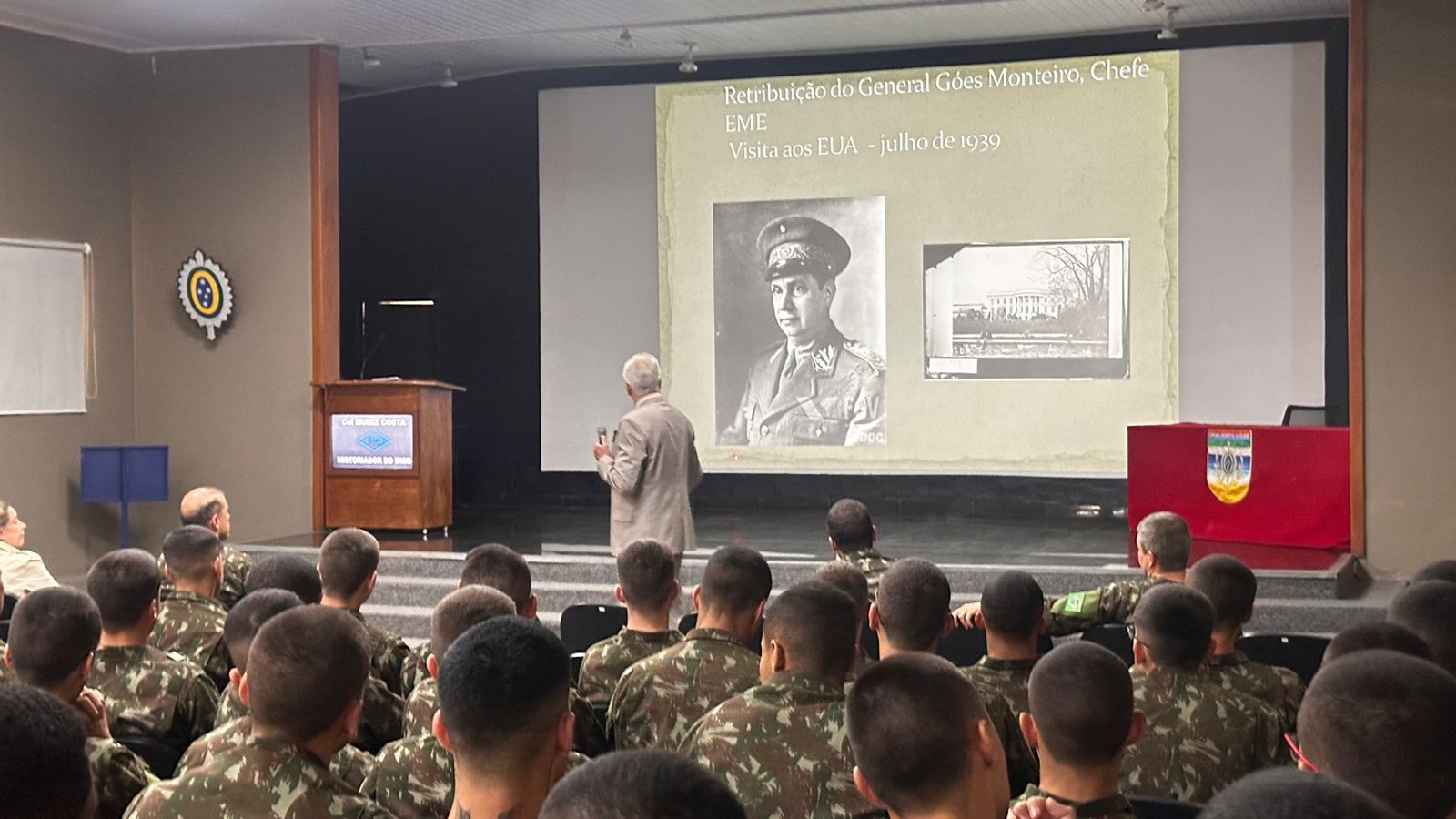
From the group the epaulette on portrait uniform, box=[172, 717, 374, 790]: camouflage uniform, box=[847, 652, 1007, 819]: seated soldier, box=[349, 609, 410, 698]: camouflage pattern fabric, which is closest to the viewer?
box=[847, 652, 1007, 819]: seated soldier

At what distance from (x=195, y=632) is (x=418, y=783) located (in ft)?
6.38

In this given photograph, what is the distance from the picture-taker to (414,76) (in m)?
12.1

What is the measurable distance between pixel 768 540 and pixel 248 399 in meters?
3.67

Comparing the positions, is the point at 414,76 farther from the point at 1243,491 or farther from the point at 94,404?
the point at 1243,491

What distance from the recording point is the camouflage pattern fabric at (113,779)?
2578 millimetres

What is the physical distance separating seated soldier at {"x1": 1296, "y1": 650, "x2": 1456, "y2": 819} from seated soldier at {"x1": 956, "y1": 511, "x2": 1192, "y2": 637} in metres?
3.05

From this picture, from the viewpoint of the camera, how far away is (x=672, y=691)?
3.31 metres

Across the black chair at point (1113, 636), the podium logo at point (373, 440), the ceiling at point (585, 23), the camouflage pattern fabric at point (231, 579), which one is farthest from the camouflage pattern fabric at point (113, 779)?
the ceiling at point (585, 23)

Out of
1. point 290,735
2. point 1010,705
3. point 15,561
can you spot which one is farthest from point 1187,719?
point 15,561

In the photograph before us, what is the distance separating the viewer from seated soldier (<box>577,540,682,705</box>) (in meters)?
3.72

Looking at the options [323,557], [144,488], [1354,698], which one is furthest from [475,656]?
[144,488]

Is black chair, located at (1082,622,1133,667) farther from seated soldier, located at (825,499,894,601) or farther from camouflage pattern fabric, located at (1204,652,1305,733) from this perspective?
camouflage pattern fabric, located at (1204,652,1305,733)

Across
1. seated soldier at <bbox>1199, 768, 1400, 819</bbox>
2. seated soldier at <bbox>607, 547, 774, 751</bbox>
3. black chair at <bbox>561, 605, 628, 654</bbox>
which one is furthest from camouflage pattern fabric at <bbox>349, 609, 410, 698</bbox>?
seated soldier at <bbox>1199, 768, 1400, 819</bbox>

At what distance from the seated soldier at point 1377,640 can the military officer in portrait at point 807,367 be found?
319 inches
